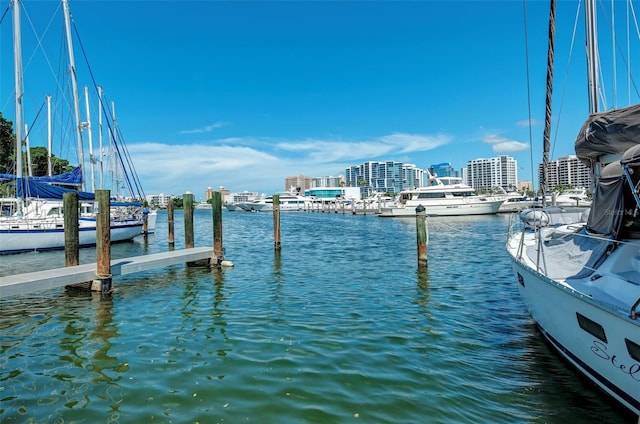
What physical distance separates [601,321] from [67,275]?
12.0 meters

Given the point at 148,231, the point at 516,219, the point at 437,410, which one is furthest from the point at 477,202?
the point at 437,410

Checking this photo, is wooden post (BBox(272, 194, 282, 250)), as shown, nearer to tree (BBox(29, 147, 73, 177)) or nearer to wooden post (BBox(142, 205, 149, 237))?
wooden post (BBox(142, 205, 149, 237))

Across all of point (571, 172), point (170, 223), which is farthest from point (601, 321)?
point (571, 172)

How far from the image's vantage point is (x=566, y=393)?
5.57 meters

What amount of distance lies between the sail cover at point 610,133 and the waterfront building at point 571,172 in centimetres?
189

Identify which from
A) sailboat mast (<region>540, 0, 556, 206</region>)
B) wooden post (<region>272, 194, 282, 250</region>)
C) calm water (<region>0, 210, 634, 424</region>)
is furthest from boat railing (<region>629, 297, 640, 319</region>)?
wooden post (<region>272, 194, 282, 250</region>)

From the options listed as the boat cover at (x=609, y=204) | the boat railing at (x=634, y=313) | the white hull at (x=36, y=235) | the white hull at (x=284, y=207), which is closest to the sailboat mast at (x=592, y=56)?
the boat cover at (x=609, y=204)

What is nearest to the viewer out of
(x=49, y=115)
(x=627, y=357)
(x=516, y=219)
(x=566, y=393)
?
(x=627, y=357)

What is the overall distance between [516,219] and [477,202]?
5013 cm

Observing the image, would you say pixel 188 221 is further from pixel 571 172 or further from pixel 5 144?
pixel 5 144

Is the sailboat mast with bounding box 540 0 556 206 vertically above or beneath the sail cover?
above

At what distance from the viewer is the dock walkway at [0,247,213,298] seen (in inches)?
394

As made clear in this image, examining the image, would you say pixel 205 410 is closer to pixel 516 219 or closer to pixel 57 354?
pixel 57 354

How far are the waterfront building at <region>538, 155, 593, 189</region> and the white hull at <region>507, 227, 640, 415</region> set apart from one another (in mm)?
3996
